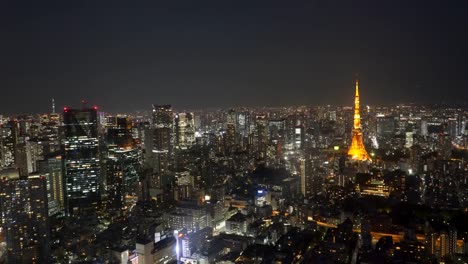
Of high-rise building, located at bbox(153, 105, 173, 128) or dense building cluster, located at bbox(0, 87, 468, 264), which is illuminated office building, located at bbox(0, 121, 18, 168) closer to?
dense building cluster, located at bbox(0, 87, 468, 264)

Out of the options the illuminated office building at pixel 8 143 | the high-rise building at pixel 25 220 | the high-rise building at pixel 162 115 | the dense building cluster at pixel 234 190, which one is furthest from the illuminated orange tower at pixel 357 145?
the illuminated office building at pixel 8 143

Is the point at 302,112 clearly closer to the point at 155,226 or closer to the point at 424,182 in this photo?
the point at 424,182

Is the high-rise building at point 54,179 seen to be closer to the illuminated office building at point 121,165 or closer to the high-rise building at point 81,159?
the high-rise building at point 81,159

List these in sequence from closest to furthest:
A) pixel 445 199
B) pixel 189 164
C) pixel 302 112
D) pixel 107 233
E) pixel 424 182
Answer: pixel 107 233 < pixel 445 199 < pixel 424 182 < pixel 189 164 < pixel 302 112

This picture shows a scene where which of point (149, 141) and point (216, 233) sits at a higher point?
point (149, 141)

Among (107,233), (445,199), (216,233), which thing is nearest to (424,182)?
(445,199)

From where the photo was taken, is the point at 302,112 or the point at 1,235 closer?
the point at 1,235

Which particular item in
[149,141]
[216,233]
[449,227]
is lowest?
[216,233]
